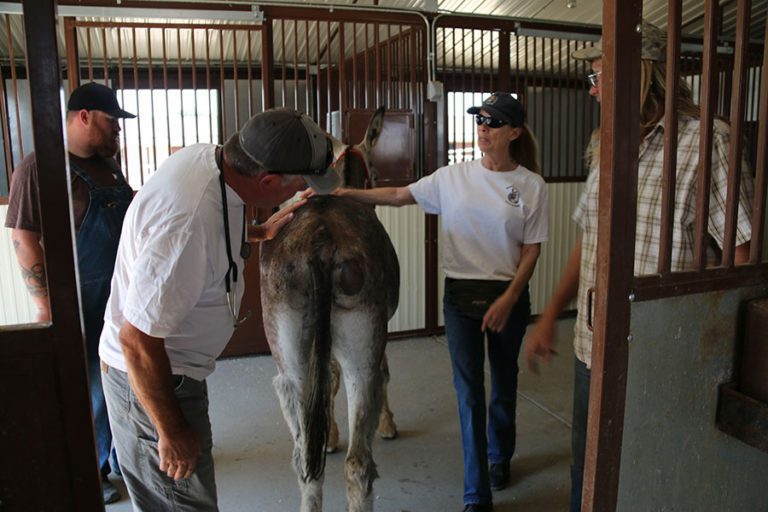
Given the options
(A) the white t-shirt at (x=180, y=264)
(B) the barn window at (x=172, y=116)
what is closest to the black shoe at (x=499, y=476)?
(A) the white t-shirt at (x=180, y=264)

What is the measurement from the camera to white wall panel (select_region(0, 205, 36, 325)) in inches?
163

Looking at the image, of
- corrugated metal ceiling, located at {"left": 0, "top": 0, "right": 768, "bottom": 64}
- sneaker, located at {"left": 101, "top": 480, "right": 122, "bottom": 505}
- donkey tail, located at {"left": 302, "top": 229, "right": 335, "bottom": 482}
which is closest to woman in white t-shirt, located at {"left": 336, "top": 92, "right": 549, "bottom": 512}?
donkey tail, located at {"left": 302, "top": 229, "right": 335, "bottom": 482}

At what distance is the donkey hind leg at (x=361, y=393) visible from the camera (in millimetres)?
2256

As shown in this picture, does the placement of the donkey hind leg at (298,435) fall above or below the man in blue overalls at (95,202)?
below

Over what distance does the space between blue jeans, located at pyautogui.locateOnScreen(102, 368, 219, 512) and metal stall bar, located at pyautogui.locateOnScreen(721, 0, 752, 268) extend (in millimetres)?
1403

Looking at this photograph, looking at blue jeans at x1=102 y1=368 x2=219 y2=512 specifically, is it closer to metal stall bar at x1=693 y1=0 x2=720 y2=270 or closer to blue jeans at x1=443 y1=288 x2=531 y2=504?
blue jeans at x1=443 y1=288 x2=531 y2=504

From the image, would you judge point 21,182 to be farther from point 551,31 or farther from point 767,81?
point 551,31

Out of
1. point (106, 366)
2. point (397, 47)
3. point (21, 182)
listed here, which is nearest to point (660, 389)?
point (106, 366)

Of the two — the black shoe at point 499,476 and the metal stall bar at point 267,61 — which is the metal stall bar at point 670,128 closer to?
the black shoe at point 499,476

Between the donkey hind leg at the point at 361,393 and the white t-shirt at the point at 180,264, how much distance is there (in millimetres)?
649

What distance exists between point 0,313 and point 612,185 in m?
4.40

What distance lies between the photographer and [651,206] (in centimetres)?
166

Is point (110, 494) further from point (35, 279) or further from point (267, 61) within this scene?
point (267, 61)

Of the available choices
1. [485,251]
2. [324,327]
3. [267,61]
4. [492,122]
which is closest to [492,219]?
[485,251]
